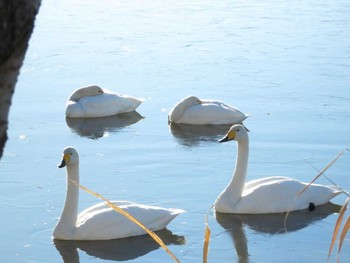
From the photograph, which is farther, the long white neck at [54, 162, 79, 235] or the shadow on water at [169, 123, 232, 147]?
the shadow on water at [169, 123, 232, 147]

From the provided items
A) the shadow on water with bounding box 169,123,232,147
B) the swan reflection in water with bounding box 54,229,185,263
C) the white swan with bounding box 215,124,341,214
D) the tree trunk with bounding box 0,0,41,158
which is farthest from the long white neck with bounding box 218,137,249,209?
the tree trunk with bounding box 0,0,41,158

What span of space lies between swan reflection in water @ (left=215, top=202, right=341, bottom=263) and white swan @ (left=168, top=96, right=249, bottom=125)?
9.48 feet

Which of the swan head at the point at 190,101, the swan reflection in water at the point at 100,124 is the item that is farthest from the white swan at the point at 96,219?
the swan head at the point at 190,101

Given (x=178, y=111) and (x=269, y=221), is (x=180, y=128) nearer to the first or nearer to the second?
(x=178, y=111)

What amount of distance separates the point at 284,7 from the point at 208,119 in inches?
364

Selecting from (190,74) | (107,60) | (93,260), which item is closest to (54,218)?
(93,260)

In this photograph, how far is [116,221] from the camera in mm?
6746

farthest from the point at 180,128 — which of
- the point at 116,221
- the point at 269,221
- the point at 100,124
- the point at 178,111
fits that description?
the point at 116,221

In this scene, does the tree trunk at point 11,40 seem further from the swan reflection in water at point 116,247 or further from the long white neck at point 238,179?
the long white neck at point 238,179

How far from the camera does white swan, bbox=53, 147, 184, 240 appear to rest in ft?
21.7

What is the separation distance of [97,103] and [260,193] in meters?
4.13

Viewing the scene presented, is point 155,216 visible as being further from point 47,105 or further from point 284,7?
point 284,7

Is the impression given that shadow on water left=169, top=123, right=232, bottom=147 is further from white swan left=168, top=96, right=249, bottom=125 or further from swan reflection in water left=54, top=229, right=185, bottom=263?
swan reflection in water left=54, top=229, right=185, bottom=263

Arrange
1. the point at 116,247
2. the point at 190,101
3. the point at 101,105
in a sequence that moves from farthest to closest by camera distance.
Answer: the point at 101,105 → the point at 190,101 → the point at 116,247
